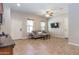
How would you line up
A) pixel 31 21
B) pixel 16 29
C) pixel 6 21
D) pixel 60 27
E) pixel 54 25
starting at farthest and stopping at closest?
pixel 60 27 → pixel 54 25 → pixel 31 21 → pixel 16 29 → pixel 6 21

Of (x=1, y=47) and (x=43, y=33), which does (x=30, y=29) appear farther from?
(x=1, y=47)

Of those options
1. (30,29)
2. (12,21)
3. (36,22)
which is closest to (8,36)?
(12,21)

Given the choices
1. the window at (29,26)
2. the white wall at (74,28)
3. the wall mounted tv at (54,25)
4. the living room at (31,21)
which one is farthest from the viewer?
the white wall at (74,28)

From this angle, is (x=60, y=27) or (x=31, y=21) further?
(x=60, y=27)

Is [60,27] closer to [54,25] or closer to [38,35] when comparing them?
[54,25]

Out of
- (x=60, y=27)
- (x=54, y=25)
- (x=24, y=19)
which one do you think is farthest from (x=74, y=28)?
(x=24, y=19)

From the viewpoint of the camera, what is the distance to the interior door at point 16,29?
2.79 m

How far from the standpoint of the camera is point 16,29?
2.89 metres

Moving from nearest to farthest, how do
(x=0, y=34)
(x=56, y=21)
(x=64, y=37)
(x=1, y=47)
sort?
1. (x=1, y=47)
2. (x=0, y=34)
3. (x=56, y=21)
4. (x=64, y=37)

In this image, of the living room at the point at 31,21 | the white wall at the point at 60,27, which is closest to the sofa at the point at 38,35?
the living room at the point at 31,21

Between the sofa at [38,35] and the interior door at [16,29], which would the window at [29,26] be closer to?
the sofa at [38,35]

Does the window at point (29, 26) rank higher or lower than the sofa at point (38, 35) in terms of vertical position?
higher
